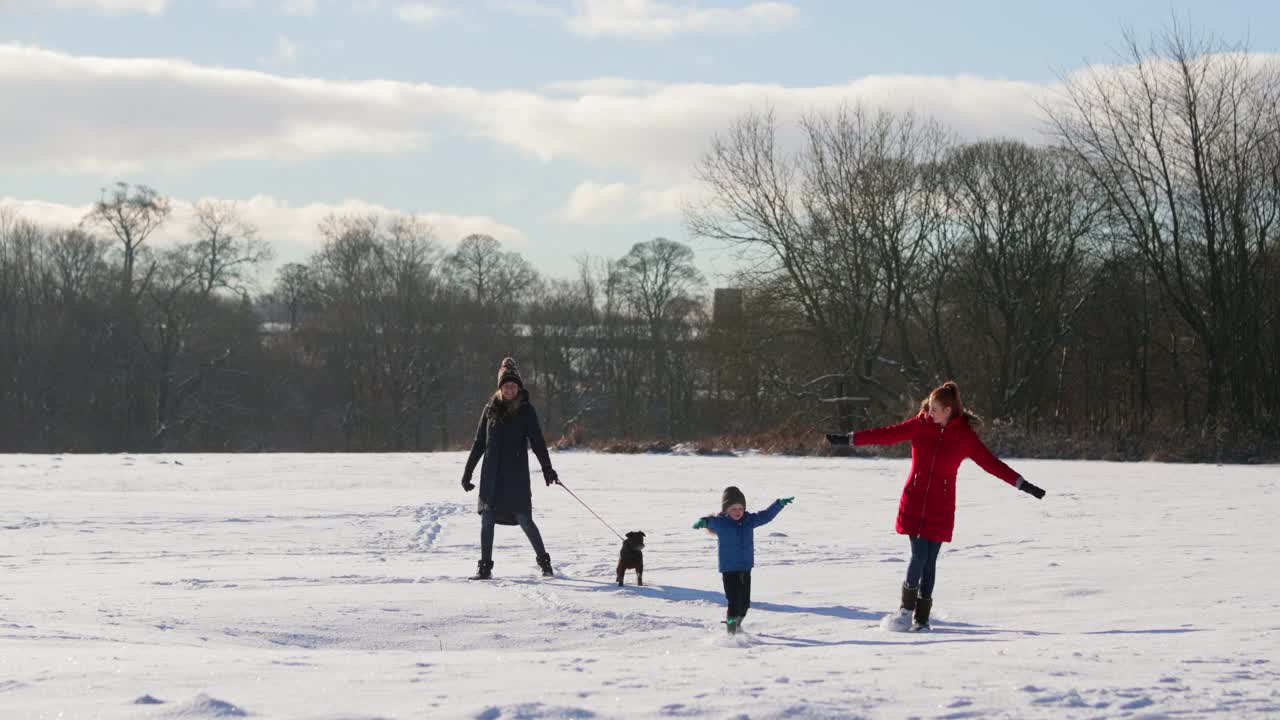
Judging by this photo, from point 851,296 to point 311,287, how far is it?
4308 centimetres

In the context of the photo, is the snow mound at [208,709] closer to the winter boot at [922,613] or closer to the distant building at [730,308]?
the winter boot at [922,613]

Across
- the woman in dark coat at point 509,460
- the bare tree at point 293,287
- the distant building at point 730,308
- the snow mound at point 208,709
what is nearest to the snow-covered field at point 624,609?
the snow mound at point 208,709

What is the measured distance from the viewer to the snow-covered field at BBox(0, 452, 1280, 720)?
505cm

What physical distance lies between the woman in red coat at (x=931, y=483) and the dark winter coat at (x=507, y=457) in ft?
10.5

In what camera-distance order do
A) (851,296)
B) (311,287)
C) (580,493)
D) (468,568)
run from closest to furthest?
1. (468,568)
2. (580,493)
3. (851,296)
4. (311,287)

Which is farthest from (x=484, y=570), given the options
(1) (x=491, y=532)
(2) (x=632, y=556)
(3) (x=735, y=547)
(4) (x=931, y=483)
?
(4) (x=931, y=483)

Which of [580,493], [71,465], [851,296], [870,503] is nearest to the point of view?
[870,503]

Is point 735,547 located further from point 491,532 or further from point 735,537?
point 491,532

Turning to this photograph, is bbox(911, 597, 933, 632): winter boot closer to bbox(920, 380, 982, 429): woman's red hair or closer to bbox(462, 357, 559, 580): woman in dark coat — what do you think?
bbox(920, 380, 982, 429): woman's red hair

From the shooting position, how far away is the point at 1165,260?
3028 cm

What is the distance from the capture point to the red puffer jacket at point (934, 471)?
7680mm

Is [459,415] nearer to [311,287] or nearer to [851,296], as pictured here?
[311,287]

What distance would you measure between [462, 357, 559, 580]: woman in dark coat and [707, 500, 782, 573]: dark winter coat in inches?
101

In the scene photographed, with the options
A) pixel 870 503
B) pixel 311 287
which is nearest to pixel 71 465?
pixel 870 503
